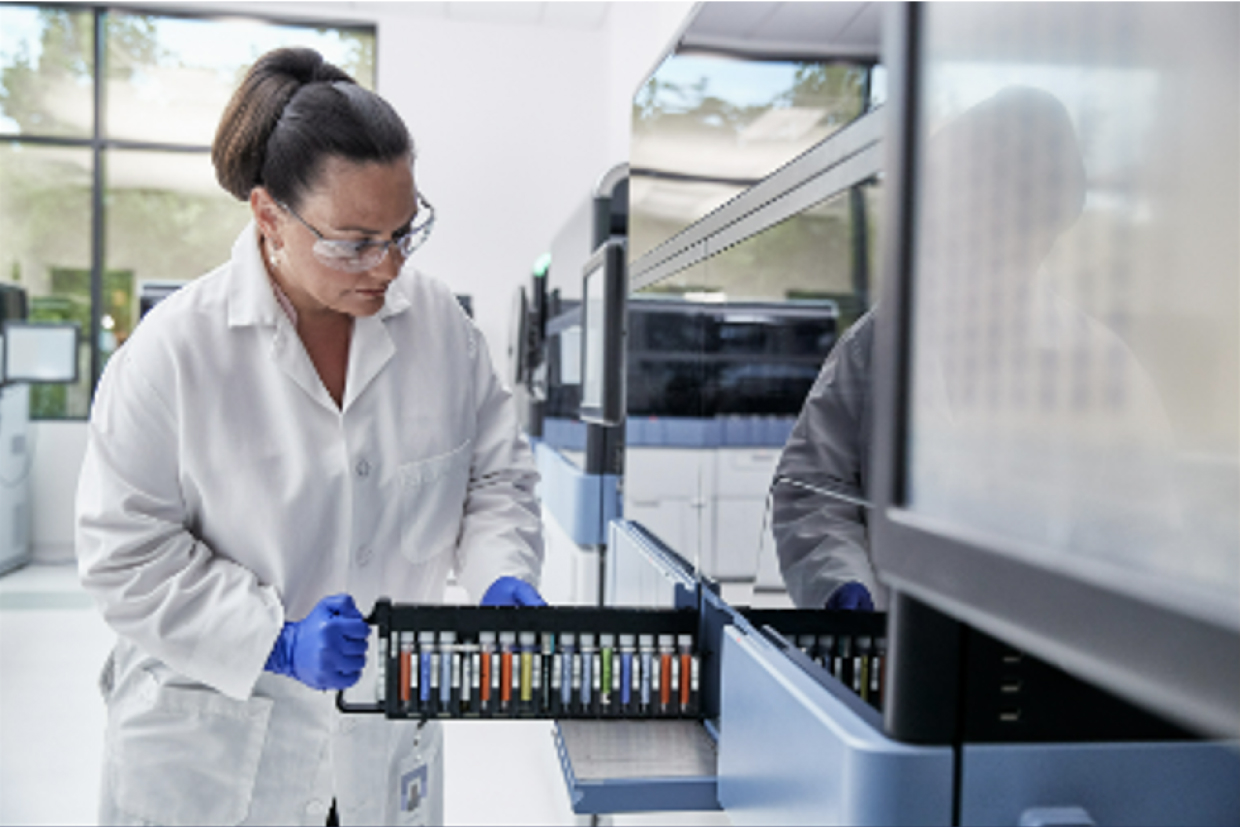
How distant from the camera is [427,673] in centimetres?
Result: 102

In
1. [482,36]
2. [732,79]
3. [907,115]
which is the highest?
[482,36]

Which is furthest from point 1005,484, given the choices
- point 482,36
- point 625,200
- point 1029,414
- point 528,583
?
point 482,36

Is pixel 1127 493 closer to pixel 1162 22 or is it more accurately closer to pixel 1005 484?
pixel 1005 484

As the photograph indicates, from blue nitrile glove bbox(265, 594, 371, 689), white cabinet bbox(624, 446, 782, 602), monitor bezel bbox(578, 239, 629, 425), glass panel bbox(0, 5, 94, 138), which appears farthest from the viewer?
glass panel bbox(0, 5, 94, 138)

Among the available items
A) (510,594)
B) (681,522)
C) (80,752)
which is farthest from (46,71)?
(681,522)

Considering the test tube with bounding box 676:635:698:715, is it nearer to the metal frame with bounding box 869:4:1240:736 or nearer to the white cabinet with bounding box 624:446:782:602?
the white cabinet with bounding box 624:446:782:602

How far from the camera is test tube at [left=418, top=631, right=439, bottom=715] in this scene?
40.2 inches

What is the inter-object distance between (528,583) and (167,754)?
0.55 meters

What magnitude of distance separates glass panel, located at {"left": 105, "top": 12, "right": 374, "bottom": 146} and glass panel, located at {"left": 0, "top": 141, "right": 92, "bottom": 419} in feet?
1.33

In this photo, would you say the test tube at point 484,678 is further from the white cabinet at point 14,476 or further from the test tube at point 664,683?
the white cabinet at point 14,476

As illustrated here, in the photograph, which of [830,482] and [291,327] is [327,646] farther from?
[830,482]

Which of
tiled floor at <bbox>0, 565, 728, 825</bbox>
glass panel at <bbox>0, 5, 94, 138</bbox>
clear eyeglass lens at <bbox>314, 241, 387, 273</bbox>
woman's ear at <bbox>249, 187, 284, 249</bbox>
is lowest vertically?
tiled floor at <bbox>0, 565, 728, 825</bbox>

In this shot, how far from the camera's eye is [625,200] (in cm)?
259

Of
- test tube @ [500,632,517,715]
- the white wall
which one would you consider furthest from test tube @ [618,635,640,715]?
the white wall
